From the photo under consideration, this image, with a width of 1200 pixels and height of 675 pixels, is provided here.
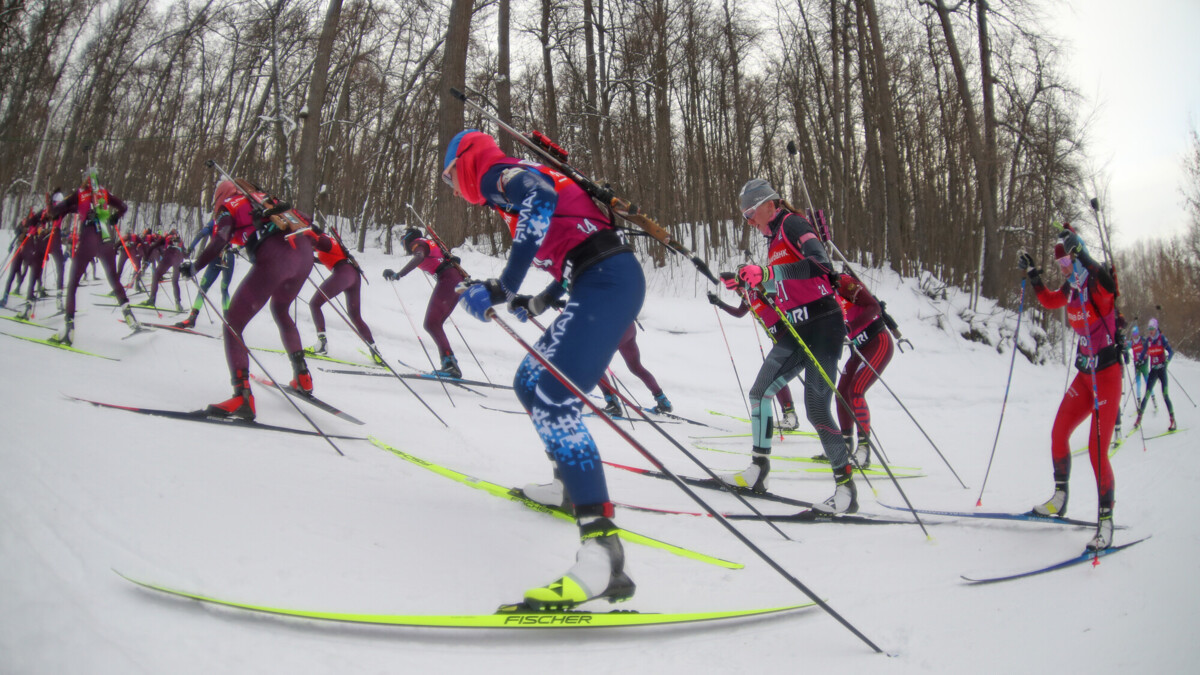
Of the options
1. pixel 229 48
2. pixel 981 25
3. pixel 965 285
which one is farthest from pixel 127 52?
pixel 965 285

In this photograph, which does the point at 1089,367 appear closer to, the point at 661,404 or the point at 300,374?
the point at 661,404

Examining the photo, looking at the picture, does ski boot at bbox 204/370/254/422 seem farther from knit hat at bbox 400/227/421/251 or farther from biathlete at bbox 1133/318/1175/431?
biathlete at bbox 1133/318/1175/431

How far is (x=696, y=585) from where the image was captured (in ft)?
7.84

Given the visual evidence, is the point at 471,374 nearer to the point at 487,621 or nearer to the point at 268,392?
the point at 268,392

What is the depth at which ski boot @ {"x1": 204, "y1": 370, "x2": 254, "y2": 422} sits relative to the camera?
3.95 meters

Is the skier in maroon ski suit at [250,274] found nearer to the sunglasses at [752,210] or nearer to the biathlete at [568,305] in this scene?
the biathlete at [568,305]

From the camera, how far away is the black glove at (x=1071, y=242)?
12.4 feet

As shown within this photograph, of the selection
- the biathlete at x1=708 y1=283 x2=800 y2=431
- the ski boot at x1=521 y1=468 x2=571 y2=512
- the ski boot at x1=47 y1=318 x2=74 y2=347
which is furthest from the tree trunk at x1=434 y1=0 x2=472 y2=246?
the ski boot at x1=521 y1=468 x2=571 y2=512

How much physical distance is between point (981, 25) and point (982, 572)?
1802 cm

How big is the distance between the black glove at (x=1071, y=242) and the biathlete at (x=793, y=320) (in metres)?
1.50

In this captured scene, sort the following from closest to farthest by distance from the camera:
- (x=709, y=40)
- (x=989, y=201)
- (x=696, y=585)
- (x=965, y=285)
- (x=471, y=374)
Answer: (x=696, y=585), (x=471, y=374), (x=989, y=201), (x=709, y=40), (x=965, y=285)

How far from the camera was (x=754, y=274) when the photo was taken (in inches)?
170

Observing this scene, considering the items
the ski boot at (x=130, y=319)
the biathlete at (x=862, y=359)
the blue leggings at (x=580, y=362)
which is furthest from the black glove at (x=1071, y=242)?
the ski boot at (x=130, y=319)

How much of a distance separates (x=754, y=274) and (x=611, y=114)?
43.5 ft
